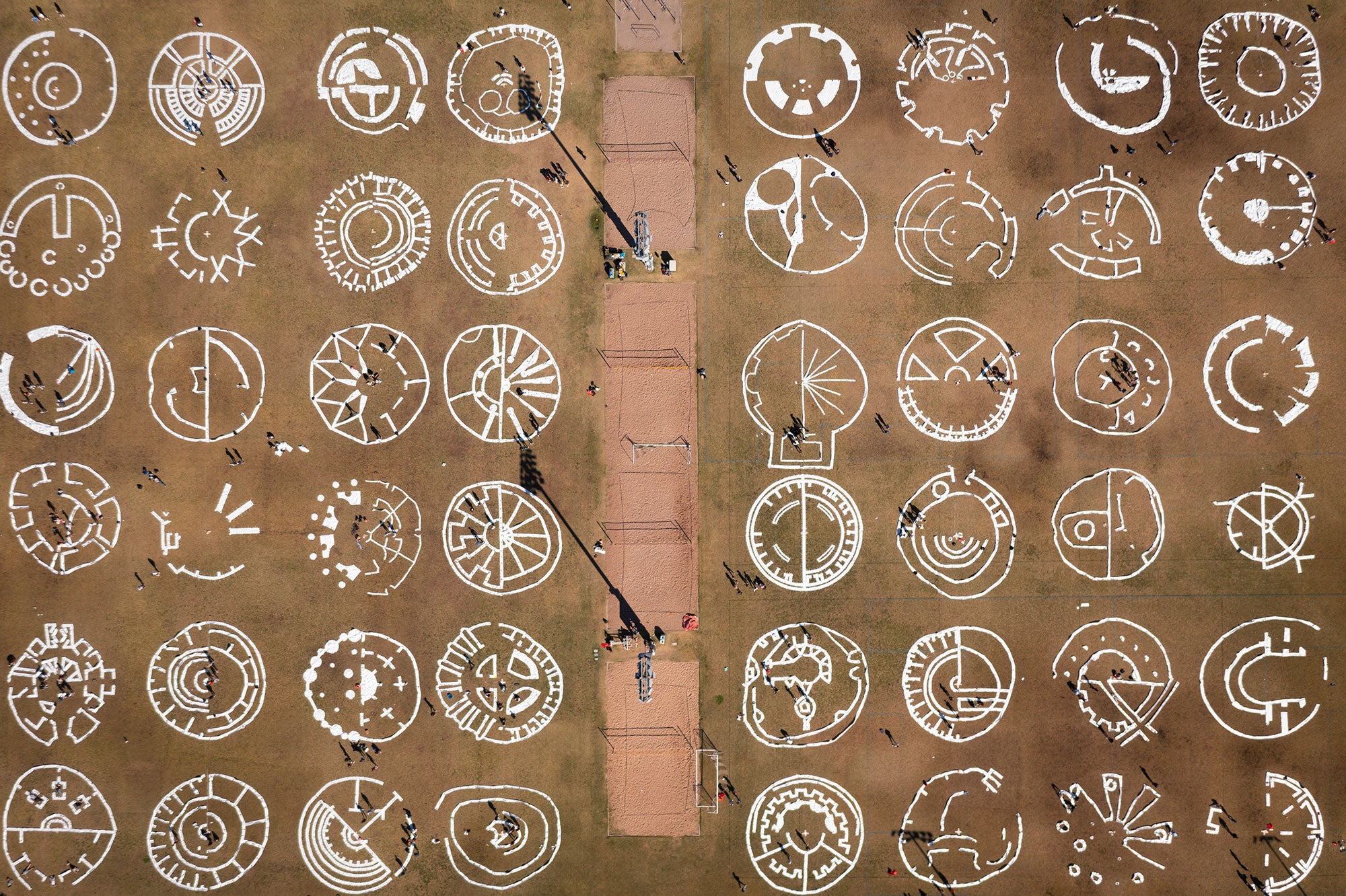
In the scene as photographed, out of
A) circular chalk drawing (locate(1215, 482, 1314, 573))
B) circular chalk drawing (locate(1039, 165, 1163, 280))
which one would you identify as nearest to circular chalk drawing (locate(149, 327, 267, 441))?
circular chalk drawing (locate(1039, 165, 1163, 280))

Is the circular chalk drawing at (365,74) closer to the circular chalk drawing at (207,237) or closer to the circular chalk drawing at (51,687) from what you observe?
the circular chalk drawing at (207,237)

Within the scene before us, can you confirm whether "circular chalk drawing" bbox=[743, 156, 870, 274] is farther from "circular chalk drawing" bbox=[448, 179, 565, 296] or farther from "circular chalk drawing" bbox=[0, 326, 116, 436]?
"circular chalk drawing" bbox=[0, 326, 116, 436]

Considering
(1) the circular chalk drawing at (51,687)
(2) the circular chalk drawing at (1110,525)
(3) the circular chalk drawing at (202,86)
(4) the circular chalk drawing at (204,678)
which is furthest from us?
(2) the circular chalk drawing at (1110,525)

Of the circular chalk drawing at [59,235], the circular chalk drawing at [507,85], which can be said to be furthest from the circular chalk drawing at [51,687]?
the circular chalk drawing at [507,85]

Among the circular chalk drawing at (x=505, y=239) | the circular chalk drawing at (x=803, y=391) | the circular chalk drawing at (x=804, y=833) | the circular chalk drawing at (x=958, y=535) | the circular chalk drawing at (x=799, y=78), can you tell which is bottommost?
the circular chalk drawing at (x=804, y=833)

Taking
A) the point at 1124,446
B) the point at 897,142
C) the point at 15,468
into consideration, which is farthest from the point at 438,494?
the point at 1124,446
